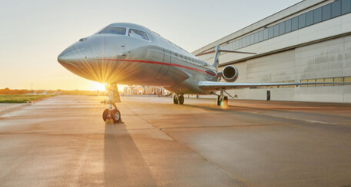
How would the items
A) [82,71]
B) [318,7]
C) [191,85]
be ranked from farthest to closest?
1. [318,7]
2. [191,85]
3. [82,71]

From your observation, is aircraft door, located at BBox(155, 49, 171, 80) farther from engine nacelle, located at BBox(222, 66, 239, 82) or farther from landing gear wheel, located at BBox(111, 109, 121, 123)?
engine nacelle, located at BBox(222, 66, 239, 82)

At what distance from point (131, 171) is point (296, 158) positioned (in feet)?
7.20

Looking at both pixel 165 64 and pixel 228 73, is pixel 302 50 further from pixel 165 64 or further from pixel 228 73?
pixel 165 64

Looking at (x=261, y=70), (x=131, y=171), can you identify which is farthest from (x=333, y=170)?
(x=261, y=70)

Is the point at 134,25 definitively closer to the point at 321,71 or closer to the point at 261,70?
the point at 321,71

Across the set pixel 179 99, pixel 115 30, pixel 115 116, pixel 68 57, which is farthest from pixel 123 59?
pixel 179 99

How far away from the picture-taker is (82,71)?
7.05 metres

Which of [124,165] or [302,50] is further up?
[302,50]

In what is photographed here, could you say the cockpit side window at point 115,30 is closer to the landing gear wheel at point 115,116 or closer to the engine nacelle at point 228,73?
the landing gear wheel at point 115,116

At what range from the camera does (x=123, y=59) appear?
7.67 metres

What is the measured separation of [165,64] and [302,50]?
23.0 m

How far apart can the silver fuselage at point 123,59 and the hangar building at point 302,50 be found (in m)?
19.5

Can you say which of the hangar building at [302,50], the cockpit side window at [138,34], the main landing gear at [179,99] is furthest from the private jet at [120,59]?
the hangar building at [302,50]

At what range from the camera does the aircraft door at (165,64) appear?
10214 millimetres
